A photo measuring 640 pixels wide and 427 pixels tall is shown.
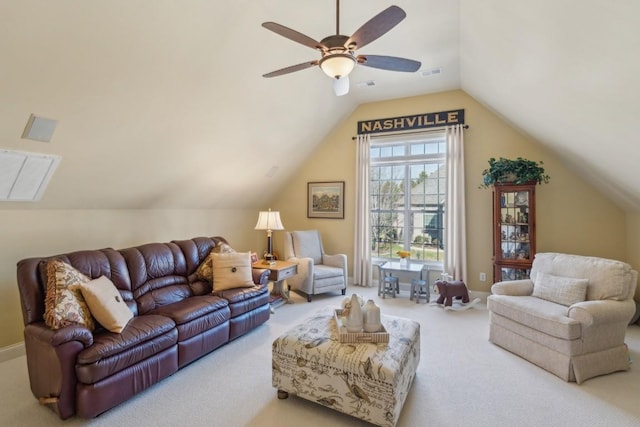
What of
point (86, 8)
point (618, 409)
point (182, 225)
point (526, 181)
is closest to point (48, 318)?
point (86, 8)

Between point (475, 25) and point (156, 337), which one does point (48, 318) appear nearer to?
point (156, 337)

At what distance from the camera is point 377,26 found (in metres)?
1.88

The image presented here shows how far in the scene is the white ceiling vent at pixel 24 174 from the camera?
95.3 inches

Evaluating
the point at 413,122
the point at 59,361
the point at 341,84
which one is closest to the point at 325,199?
the point at 413,122

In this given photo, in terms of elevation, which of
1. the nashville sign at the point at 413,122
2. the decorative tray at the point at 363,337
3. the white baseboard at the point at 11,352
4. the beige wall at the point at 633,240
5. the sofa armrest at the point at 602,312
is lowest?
the white baseboard at the point at 11,352

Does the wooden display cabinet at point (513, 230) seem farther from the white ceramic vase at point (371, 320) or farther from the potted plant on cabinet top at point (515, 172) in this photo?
the white ceramic vase at point (371, 320)

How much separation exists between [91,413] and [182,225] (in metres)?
2.84

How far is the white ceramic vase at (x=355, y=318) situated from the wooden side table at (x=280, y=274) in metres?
1.90

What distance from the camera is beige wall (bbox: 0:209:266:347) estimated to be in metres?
2.77

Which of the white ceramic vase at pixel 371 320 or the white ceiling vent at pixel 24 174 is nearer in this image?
the white ceramic vase at pixel 371 320

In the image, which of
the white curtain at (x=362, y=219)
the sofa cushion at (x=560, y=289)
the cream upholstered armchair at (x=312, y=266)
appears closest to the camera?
the sofa cushion at (x=560, y=289)

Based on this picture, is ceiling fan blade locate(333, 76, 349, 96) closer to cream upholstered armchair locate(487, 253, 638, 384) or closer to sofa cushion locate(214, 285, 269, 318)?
sofa cushion locate(214, 285, 269, 318)

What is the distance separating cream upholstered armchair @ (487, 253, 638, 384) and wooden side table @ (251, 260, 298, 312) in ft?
8.12

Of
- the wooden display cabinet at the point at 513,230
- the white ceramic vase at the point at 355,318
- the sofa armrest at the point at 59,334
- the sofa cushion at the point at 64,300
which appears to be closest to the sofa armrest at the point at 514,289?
the wooden display cabinet at the point at 513,230
